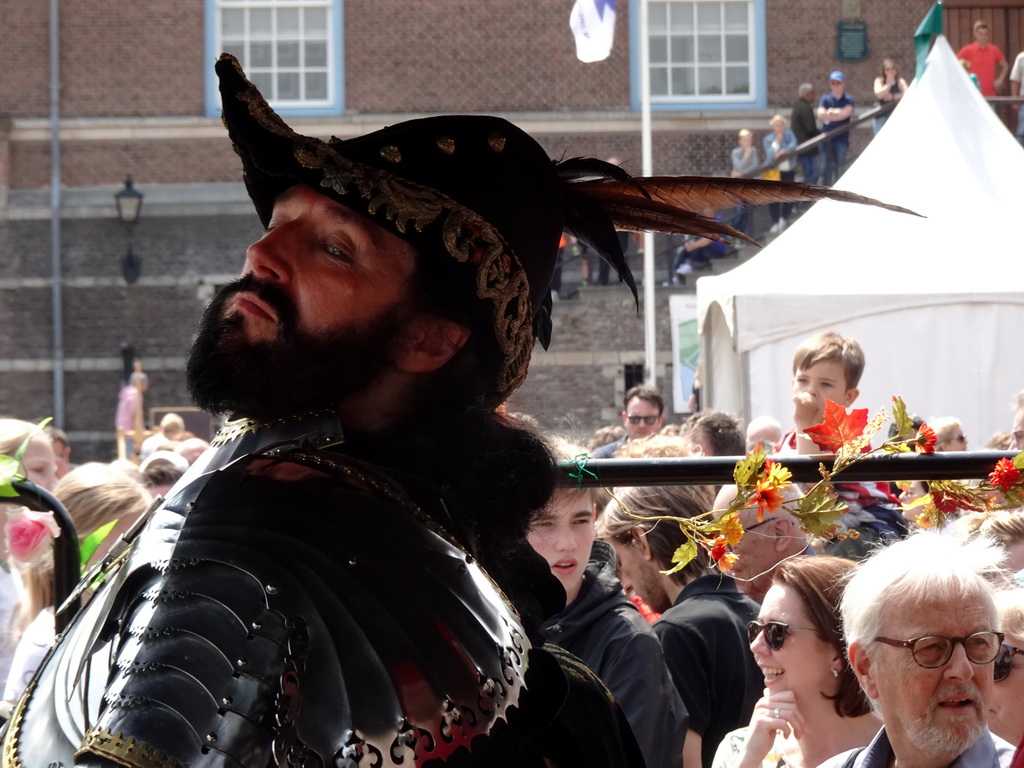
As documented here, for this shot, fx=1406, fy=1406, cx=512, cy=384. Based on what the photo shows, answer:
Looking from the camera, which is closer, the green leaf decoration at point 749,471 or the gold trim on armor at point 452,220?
the gold trim on armor at point 452,220

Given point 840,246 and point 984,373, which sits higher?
point 840,246

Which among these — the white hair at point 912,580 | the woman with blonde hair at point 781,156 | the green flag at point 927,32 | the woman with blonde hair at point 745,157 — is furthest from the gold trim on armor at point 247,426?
the woman with blonde hair at point 745,157

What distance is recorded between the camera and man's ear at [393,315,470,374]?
1.64 metres

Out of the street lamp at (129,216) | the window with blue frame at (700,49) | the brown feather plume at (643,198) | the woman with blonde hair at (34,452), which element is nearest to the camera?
the brown feather plume at (643,198)

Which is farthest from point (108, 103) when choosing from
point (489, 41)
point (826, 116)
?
point (826, 116)

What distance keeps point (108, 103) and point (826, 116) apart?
29.5 feet

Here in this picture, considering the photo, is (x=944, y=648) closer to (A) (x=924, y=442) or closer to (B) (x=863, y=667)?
(B) (x=863, y=667)

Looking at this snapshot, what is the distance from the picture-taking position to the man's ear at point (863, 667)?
7.94ft

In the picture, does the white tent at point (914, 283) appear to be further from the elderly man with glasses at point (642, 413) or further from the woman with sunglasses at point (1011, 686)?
the woman with sunglasses at point (1011, 686)

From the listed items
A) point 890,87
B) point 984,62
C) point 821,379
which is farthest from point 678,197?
point 984,62

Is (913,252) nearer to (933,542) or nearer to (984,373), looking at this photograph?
(984,373)

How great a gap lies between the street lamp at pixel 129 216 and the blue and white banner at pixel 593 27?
27.7ft

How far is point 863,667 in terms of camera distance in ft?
8.00

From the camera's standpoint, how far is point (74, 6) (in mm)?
18031
